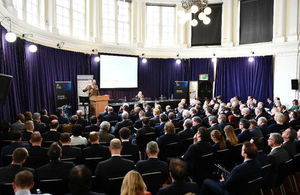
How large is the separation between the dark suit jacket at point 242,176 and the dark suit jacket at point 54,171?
2.14 metres

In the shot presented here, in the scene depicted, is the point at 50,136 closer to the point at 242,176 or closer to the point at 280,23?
the point at 242,176

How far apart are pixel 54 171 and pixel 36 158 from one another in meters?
0.87

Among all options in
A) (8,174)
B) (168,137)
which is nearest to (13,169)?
(8,174)

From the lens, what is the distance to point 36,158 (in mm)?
3916

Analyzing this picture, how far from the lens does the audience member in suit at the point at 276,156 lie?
3.86 m

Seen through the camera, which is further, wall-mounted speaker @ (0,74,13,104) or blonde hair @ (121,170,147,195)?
wall-mounted speaker @ (0,74,13,104)

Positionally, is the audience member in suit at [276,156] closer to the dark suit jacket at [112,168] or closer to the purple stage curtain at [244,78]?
the dark suit jacket at [112,168]

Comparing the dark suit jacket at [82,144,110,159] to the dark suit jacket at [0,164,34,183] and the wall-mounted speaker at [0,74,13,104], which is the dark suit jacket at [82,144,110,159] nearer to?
the dark suit jacket at [0,164,34,183]

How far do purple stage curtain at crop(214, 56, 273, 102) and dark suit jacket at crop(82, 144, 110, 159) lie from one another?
11682mm

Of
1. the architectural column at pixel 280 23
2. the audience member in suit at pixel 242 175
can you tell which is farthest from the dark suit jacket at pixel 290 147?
the architectural column at pixel 280 23

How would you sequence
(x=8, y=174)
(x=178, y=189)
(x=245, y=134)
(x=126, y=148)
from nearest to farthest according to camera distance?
(x=178, y=189)
(x=8, y=174)
(x=126, y=148)
(x=245, y=134)

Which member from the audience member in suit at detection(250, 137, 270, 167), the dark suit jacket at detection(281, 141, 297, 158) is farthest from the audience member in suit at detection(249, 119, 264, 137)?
the audience member in suit at detection(250, 137, 270, 167)

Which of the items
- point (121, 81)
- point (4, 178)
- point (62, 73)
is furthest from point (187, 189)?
point (121, 81)

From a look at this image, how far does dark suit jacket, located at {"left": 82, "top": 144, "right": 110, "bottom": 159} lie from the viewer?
4.17 metres
